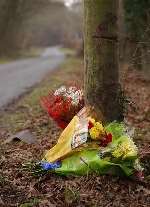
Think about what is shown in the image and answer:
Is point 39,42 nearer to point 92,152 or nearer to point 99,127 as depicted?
point 99,127

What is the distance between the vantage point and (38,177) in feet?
19.9

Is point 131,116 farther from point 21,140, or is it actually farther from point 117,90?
point 117,90

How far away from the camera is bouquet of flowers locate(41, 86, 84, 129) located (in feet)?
23.3

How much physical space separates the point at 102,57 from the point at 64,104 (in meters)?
0.84

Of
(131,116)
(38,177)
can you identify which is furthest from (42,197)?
(131,116)

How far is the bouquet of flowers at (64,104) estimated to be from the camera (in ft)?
23.3

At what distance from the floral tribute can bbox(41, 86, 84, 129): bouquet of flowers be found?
0.37 metres

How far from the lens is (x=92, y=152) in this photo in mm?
6066

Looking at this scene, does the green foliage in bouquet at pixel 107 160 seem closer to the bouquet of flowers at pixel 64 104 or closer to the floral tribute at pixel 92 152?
the floral tribute at pixel 92 152

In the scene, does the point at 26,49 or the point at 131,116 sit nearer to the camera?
the point at 131,116

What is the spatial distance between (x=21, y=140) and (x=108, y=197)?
3.01 m

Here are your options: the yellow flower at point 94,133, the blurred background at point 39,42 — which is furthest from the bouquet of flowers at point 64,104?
the yellow flower at point 94,133

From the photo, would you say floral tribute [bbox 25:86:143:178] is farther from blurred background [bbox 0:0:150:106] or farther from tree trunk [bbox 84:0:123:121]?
blurred background [bbox 0:0:150:106]

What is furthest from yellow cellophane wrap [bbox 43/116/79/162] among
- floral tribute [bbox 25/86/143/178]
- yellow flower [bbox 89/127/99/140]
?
yellow flower [bbox 89/127/99/140]
